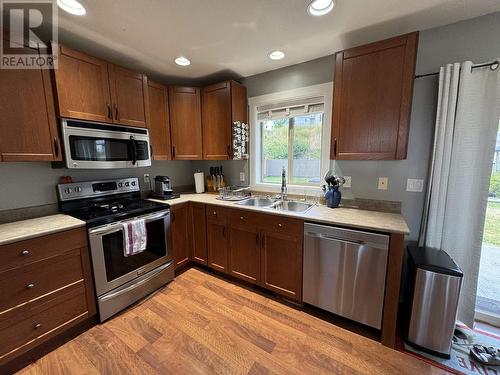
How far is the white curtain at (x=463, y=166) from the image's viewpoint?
1508 mm

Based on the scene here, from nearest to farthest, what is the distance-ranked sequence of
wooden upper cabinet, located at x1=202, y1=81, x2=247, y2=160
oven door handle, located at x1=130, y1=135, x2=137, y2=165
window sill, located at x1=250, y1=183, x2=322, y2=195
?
oven door handle, located at x1=130, y1=135, x2=137, y2=165
window sill, located at x1=250, y1=183, x2=322, y2=195
wooden upper cabinet, located at x1=202, y1=81, x2=247, y2=160

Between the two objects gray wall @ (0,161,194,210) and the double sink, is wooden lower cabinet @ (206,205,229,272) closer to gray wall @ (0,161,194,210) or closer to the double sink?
the double sink

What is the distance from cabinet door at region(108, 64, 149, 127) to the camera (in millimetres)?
2014

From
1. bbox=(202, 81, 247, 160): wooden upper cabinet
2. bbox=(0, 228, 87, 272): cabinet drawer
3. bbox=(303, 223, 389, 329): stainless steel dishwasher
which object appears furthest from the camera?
bbox=(202, 81, 247, 160): wooden upper cabinet

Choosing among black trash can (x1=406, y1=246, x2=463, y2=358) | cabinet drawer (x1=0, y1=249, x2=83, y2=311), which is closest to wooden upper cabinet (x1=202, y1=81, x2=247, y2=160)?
cabinet drawer (x1=0, y1=249, x2=83, y2=311)

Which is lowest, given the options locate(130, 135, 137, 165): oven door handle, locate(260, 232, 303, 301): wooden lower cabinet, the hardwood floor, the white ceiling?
the hardwood floor

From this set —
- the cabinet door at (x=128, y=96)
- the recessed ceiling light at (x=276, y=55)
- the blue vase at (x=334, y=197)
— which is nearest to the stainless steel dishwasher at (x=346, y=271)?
the blue vase at (x=334, y=197)

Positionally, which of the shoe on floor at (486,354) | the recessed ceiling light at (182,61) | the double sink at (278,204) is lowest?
the shoe on floor at (486,354)

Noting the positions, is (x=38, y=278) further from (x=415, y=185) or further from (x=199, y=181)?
(x=415, y=185)

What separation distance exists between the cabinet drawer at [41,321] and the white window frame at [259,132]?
6.70 feet

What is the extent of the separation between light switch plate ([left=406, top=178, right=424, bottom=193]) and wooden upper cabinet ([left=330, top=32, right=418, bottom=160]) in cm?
39

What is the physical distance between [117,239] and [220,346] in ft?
4.01

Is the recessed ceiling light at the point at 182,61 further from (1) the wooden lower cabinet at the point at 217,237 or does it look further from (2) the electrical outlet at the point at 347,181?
(2) the electrical outlet at the point at 347,181

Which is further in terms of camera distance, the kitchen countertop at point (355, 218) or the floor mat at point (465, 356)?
the kitchen countertop at point (355, 218)
